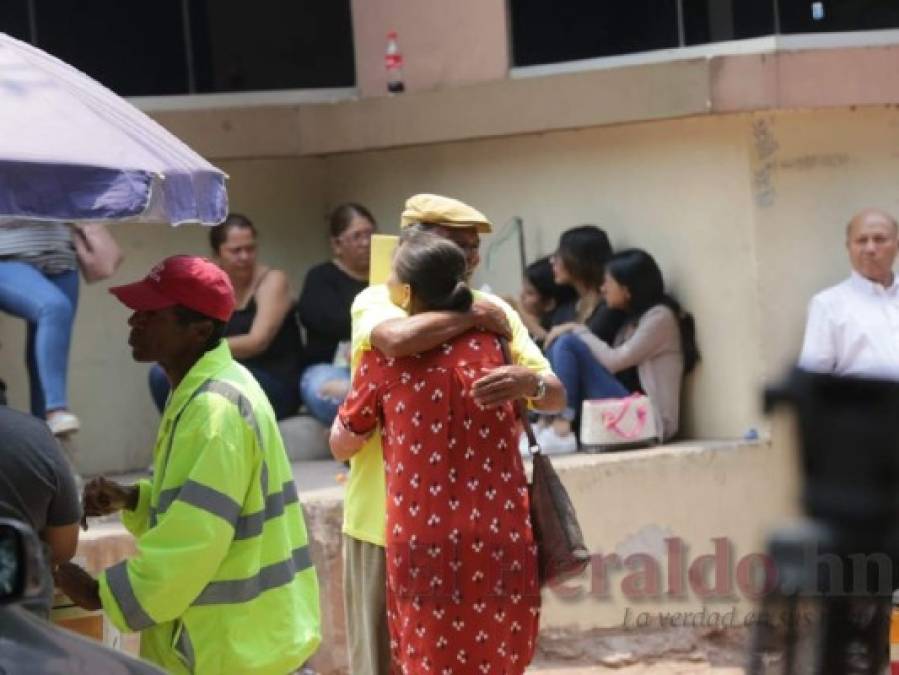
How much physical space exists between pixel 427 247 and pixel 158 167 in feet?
3.62

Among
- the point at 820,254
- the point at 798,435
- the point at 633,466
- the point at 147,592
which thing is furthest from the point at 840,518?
the point at 820,254

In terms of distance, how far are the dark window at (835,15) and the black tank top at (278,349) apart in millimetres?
2589

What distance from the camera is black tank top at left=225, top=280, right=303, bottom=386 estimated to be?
9.09m

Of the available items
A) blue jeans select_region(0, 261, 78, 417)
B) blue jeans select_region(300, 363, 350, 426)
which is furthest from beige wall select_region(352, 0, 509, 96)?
blue jeans select_region(0, 261, 78, 417)

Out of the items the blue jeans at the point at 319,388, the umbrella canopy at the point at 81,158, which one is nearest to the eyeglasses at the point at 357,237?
the blue jeans at the point at 319,388

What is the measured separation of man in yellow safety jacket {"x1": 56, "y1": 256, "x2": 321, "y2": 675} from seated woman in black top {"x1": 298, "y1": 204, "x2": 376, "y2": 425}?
3751 mm

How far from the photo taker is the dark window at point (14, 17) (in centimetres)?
941

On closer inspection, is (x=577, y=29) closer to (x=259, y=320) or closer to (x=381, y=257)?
(x=259, y=320)

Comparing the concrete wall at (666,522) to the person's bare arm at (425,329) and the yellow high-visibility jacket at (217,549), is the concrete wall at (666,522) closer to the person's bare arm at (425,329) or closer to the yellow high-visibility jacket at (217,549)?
the person's bare arm at (425,329)

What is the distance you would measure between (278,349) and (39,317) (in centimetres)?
125

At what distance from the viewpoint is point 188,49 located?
9.93 m

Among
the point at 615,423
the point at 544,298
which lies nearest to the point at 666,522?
the point at 615,423

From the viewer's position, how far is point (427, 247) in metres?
5.63

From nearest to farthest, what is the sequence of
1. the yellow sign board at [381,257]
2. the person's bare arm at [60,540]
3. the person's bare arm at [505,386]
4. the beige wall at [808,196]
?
the person's bare arm at [60,540] < the person's bare arm at [505,386] < the yellow sign board at [381,257] < the beige wall at [808,196]
